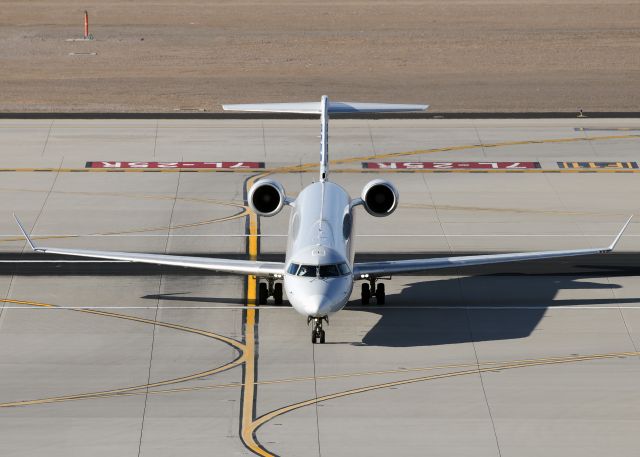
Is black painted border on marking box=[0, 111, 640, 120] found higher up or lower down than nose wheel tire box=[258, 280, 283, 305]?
higher up

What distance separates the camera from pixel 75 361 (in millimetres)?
37219

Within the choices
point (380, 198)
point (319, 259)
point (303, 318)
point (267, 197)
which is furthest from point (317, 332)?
point (380, 198)

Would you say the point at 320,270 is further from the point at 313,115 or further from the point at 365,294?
the point at 313,115

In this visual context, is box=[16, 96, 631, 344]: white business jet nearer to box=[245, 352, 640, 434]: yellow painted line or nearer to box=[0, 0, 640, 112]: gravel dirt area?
box=[245, 352, 640, 434]: yellow painted line

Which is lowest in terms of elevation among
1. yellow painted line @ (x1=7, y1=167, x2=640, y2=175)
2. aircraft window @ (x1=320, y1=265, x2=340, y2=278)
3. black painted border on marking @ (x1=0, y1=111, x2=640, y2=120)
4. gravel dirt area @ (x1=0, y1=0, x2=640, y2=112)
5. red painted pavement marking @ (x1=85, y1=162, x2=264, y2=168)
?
aircraft window @ (x1=320, y1=265, x2=340, y2=278)

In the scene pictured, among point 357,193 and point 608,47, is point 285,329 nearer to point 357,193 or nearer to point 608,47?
point 357,193

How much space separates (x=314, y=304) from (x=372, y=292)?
16.7 ft

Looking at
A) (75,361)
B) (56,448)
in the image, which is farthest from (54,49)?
(56,448)

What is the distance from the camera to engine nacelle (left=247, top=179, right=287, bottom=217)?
4125 cm

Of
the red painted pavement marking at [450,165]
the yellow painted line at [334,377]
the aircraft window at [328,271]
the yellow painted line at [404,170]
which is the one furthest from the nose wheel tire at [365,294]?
the red painted pavement marking at [450,165]

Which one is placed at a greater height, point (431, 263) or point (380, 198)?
point (380, 198)

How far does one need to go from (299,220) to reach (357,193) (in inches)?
529

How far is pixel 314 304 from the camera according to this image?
121 ft

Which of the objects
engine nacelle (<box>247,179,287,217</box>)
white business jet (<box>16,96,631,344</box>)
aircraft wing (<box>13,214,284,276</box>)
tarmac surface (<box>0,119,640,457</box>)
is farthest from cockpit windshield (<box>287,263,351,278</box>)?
engine nacelle (<box>247,179,287,217</box>)
